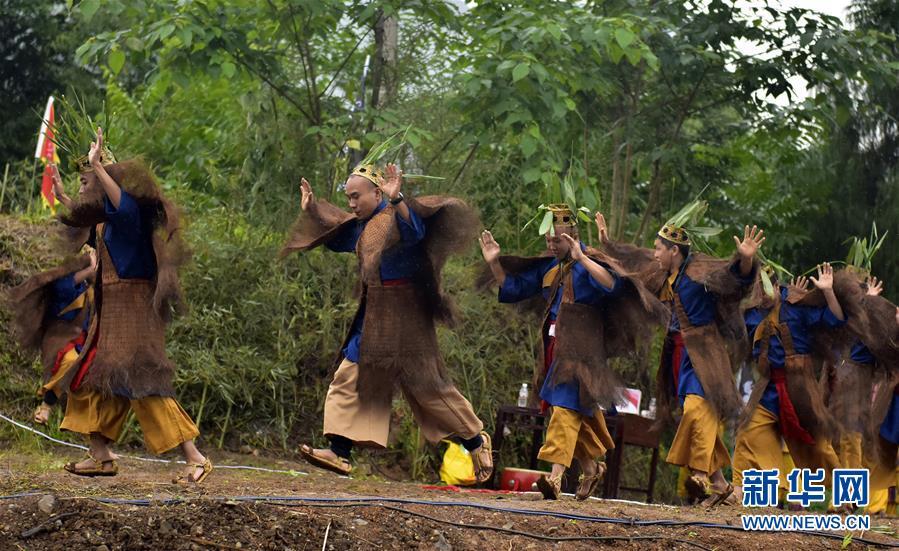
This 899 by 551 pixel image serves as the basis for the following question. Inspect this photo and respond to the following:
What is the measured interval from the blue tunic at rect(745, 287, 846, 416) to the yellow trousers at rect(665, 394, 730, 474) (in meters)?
0.65

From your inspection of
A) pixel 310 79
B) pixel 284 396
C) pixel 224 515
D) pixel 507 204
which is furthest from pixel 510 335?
pixel 224 515

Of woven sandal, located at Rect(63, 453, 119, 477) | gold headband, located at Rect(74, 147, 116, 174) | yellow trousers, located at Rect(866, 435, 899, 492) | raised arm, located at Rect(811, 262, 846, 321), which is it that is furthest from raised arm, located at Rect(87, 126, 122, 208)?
yellow trousers, located at Rect(866, 435, 899, 492)

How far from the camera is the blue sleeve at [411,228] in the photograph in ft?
22.6

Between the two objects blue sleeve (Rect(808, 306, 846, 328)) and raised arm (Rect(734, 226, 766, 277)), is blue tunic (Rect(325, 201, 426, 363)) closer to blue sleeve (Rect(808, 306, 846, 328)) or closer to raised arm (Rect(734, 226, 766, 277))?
raised arm (Rect(734, 226, 766, 277))

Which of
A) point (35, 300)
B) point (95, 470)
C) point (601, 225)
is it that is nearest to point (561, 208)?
point (601, 225)

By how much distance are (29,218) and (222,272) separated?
2.02m

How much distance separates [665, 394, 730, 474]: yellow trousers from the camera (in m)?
7.91

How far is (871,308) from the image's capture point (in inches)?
352

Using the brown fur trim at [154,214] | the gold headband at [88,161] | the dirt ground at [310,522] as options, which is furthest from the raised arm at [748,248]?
the gold headband at [88,161]

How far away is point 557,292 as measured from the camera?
25.8 ft

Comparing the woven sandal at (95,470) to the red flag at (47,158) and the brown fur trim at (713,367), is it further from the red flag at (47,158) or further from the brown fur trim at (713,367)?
the red flag at (47,158)

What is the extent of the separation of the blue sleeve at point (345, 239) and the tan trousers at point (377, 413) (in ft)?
2.18

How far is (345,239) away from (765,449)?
3.15 m

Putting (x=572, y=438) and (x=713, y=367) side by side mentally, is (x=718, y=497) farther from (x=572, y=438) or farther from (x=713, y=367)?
(x=572, y=438)
